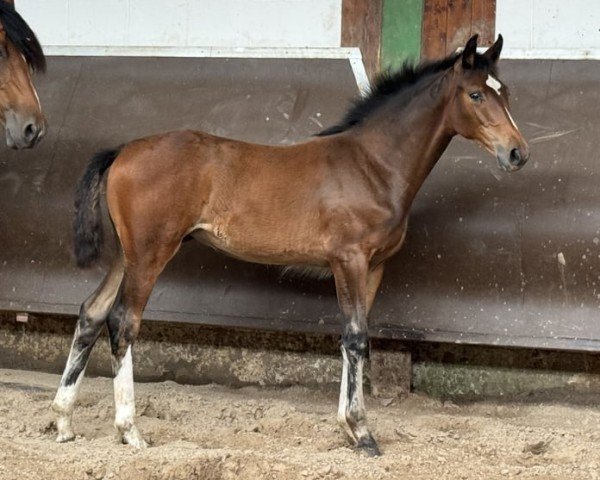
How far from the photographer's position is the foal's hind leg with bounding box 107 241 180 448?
15.1 feet

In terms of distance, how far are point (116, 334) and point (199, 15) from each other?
10.2ft

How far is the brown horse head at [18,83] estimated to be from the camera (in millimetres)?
4895

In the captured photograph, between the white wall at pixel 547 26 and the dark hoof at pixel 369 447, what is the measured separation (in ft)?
9.32

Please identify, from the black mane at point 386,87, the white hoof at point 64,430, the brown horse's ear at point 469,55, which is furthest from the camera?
the black mane at point 386,87

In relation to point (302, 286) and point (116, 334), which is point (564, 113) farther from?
point (116, 334)

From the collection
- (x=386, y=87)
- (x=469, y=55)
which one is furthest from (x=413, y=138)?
(x=469, y=55)

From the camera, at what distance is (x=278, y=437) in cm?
485

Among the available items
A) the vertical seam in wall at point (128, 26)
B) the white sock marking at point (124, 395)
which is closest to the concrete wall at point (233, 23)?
the vertical seam in wall at point (128, 26)

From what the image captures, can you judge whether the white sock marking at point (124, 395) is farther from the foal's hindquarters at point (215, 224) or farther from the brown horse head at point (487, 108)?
the brown horse head at point (487, 108)

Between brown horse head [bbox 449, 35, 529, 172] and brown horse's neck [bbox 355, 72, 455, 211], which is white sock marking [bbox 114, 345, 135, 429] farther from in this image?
brown horse head [bbox 449, 35, 529, 172]

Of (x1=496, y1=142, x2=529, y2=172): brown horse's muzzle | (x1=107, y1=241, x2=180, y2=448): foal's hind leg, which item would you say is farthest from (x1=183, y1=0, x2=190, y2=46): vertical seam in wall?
(x1=496, y1=142, x2=529, y2=172): brown horse's muzzle

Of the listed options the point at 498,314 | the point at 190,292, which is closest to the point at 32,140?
the point at 190,292

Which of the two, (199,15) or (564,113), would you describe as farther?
(199,15)

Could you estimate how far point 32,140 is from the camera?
4.91 metres
